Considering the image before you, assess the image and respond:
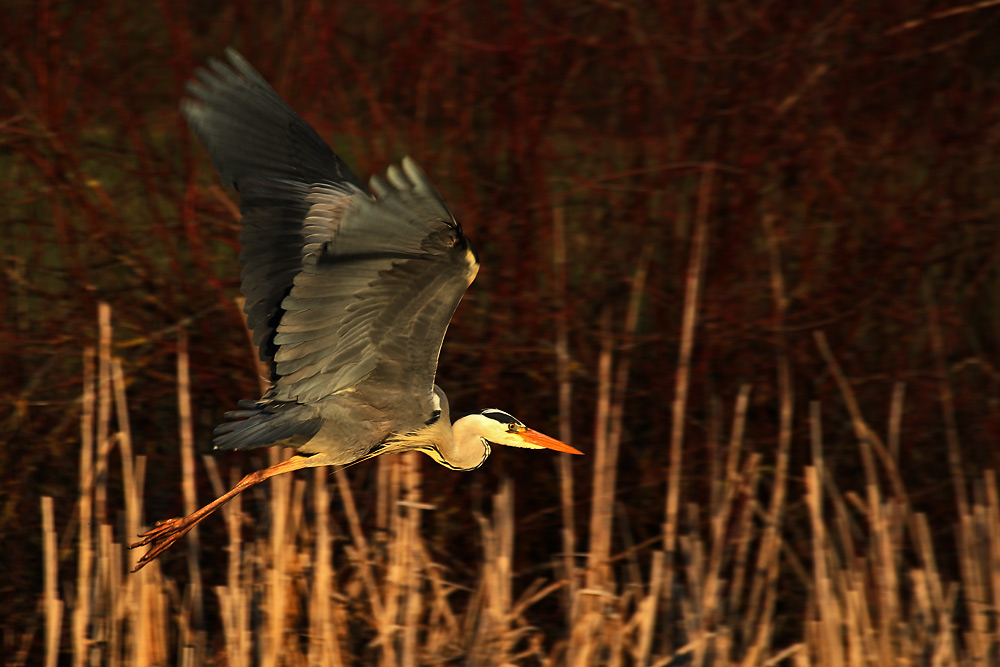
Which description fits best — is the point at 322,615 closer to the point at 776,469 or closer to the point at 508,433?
the point at 508,433

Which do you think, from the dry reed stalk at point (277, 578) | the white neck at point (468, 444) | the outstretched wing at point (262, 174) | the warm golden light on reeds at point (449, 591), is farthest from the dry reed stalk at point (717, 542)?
the outstretched wing at point (262, 174)

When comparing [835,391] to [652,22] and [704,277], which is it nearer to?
[704,277]

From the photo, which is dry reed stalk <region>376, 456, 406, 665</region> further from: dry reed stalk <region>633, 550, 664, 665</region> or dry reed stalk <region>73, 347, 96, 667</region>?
dry reed stalk <region>73, 347, 96, 667</region>

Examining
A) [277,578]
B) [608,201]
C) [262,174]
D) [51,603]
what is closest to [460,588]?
[277,578]

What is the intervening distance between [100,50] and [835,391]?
11.3ft

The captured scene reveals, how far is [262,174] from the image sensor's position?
3.48 metres

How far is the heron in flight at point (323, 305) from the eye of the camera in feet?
9.39

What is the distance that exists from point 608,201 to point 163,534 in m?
2.51

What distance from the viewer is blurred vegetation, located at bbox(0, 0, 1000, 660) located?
4.57m

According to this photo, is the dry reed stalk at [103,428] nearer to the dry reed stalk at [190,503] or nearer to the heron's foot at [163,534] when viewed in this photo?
the dry reed stalk at [190,503]

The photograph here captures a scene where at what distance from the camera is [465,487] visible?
4.70 m

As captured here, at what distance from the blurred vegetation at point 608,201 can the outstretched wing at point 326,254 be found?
1096 mm

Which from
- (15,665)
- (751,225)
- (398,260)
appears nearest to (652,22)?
(751,225)

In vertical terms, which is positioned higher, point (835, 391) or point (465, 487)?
point (835, 391)
